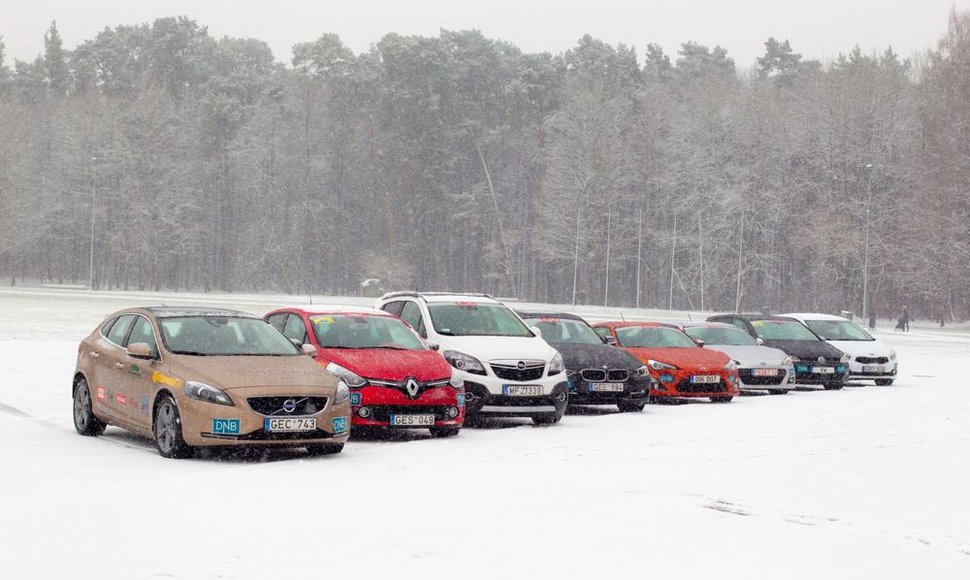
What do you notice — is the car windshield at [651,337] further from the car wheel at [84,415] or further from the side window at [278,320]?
the car wheel at [84,415]

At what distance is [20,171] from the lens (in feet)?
314

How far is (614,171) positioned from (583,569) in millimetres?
76770

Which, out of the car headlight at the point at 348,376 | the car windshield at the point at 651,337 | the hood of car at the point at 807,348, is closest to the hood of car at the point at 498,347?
the car headlight at the point at 348,376

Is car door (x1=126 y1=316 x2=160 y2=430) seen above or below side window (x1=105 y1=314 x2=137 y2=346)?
→ below

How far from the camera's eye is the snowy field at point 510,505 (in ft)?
24.4

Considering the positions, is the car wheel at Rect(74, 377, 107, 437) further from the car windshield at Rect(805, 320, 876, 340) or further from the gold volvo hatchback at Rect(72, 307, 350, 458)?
the car windshield at Rect(805, 320, 876, 340)

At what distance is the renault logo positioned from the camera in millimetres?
13820

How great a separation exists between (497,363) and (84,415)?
15.7 feet

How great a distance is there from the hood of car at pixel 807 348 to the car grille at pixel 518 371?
33.9 feet

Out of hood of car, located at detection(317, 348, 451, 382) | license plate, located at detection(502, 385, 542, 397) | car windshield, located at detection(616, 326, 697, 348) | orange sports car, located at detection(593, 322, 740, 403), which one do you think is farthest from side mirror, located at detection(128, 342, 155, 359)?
car windshield, located at detection(616, 326, 697, 348)

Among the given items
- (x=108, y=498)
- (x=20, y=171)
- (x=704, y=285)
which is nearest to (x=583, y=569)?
(x=108, y=498)

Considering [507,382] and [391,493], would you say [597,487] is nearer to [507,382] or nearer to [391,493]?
[391,493]

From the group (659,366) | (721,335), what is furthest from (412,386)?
(721,335)

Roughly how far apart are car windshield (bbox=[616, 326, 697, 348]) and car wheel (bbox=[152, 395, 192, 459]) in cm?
1084
